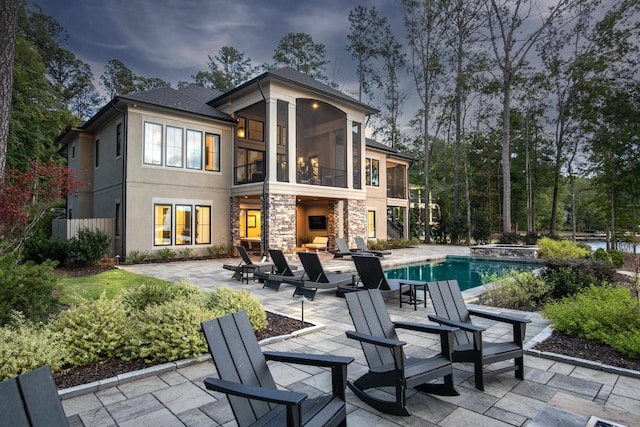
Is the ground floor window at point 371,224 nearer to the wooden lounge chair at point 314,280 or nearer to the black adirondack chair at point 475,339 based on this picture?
the wooden lounge chair at point 314,280

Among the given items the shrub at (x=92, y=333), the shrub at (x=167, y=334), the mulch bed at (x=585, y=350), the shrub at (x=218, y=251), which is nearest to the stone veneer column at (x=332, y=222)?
the shrub at (x=218, y=251)

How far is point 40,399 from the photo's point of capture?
145 centimetres

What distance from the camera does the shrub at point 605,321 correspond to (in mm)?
3799

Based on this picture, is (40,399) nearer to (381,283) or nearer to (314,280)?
Result: (381,283)

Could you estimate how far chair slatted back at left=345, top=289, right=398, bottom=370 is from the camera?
290 cm

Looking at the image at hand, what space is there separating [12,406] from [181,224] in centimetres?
1368

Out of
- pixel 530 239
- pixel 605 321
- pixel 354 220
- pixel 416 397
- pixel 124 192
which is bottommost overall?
pixel 416 397

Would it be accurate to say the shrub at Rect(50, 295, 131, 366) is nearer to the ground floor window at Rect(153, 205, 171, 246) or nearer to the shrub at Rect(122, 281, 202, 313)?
the shrub at Rect(122, 281, 202, 313)

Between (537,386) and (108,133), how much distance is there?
16.8 meters

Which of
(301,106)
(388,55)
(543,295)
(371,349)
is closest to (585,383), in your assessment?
(371,349)

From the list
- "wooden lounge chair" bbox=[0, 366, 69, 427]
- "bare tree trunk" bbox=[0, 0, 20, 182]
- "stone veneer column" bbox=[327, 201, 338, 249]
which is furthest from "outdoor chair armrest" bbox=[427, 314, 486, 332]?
"stone veneer column" bbox=[327, 201, 338, 249]

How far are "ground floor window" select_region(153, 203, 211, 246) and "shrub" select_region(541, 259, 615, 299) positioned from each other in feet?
40.4

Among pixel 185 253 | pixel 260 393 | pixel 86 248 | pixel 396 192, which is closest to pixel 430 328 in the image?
pixel 260 393

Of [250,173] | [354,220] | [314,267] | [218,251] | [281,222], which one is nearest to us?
[314,267]
